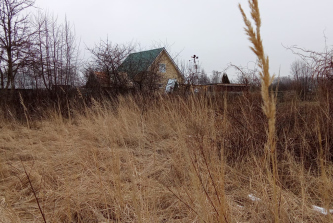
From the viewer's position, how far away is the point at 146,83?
902 centimetres

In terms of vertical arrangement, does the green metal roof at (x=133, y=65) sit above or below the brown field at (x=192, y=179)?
above

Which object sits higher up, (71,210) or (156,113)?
(156,113)

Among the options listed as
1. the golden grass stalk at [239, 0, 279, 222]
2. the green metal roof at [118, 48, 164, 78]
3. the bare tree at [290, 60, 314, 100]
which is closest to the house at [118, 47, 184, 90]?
the green metal roof at [118, 48, 164, 78]

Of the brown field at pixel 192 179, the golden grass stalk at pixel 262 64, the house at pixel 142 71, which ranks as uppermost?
the house at pixel 142 71

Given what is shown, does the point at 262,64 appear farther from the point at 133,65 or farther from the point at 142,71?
the point at 133,65

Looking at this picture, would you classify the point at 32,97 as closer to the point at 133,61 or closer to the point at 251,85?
→ the point at 133,61

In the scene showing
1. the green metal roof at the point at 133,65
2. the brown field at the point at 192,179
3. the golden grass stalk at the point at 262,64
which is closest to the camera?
the golden grass stalk at the point at 262,64

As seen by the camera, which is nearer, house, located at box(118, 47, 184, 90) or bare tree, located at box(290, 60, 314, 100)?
bare tree, located at box(290, 60, 314, 100)

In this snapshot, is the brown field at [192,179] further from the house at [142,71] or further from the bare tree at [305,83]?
the house at [142,71]

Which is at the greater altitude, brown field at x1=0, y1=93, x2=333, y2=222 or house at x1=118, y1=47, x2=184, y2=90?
house at x1=118, y1=47, x2=184, y2=90

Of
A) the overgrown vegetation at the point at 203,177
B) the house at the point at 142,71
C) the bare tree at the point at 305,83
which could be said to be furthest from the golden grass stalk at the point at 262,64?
the house at the point at 142,71

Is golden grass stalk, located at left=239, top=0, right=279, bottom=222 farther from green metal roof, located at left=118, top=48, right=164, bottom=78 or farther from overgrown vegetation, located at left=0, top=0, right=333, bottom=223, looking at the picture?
green metal roof, located at left=118, top=48, right=164, bottom=78

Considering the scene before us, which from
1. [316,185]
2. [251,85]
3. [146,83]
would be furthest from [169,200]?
[146,83]

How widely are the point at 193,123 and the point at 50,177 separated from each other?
1996mm
